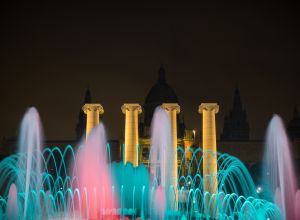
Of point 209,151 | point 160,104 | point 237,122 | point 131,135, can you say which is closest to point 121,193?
point 131,135

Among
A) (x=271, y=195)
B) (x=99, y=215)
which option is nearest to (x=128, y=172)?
(x=99, y=215)

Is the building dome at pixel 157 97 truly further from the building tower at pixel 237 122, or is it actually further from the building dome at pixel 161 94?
the building tower at pixel 237 122

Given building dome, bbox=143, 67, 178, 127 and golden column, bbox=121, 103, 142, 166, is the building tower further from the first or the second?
golden column, bbox=121, 103, 142, 166

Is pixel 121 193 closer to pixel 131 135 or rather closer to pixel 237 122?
pixel 131 135

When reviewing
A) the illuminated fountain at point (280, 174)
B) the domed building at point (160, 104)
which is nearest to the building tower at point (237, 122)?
the domed building at point (160, 104)

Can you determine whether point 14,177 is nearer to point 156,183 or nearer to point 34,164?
point 34,164

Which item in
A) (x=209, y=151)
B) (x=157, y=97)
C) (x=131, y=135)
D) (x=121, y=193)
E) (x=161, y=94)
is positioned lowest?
(x=121, y=193)

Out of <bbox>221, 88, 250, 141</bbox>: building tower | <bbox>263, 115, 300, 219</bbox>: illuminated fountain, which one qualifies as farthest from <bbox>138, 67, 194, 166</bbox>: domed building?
<bbox>221, 88, 250, 141</bbox>: building tower

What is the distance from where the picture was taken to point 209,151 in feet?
170

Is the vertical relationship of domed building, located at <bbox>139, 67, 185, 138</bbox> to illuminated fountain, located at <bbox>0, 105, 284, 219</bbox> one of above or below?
above

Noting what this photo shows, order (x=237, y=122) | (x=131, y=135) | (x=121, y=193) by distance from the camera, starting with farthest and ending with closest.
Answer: (x=237, y=122), (x=131, y=135), (x=121, y=193)

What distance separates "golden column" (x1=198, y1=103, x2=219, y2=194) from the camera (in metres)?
50.1

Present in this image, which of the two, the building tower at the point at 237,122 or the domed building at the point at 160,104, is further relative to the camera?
the building tower at the point at 237,122

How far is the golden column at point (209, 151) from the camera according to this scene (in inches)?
1972
